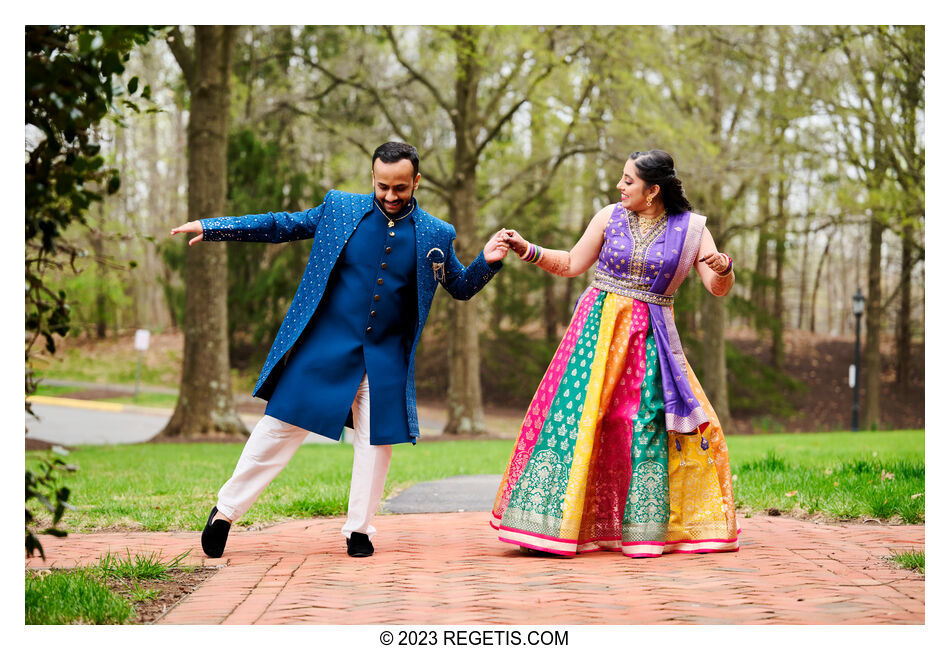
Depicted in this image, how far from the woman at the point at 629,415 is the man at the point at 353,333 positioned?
0.59 meters

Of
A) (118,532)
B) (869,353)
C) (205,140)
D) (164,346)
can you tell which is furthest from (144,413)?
(118,532)

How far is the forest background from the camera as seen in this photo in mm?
14812

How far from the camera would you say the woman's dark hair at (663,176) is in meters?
5.11

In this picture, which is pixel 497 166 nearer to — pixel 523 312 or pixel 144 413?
pixel 523 312

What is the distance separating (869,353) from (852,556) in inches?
863

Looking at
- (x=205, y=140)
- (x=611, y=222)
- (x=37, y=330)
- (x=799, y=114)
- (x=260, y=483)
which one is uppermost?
(x=799, y=114)

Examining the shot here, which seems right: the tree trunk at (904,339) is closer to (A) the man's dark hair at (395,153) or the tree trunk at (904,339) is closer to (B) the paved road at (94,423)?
(B) the paved road at (94,423)

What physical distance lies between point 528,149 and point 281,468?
21.2 metres

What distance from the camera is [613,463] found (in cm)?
504

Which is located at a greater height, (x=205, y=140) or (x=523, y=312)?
(x=205, y=140)

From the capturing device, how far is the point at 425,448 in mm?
14539

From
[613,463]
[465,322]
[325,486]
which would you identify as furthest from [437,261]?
[465,322]

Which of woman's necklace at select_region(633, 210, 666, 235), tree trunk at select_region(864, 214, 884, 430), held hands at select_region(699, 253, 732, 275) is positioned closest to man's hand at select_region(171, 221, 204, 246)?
woman's necklace at select_region(633, 210, 666, 235)

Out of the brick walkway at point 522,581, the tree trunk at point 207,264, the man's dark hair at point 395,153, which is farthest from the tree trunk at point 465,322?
the man's dark hair at point 395,153
